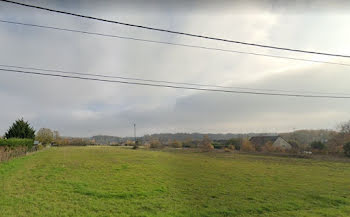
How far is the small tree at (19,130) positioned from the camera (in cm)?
3297

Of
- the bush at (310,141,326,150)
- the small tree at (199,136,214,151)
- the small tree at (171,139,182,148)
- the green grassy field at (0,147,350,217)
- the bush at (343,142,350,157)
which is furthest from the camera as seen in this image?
the small tree at (171,139,182,148)

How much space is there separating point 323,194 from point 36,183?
12.7m

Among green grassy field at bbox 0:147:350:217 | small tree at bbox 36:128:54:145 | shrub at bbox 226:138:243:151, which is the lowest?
shrub at bbox 226:138:243:151

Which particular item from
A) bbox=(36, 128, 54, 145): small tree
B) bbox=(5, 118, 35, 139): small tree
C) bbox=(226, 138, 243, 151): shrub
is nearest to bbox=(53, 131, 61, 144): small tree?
bbox=(36, 128, 54, 145): small tree

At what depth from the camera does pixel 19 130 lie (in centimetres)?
3344

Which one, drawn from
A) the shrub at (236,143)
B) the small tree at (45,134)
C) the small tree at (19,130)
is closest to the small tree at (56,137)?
the small tree at (45,134)

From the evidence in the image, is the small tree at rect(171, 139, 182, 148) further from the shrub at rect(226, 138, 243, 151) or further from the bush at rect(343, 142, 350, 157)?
the bush at rect(343, 142, 350, 157)

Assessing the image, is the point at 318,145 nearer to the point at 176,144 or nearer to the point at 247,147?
the point at 247,147

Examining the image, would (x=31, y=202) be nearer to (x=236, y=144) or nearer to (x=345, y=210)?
(x=345, y=210)

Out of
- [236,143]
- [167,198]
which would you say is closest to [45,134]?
[236,143]

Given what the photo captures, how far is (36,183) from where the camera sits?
8.72 metres

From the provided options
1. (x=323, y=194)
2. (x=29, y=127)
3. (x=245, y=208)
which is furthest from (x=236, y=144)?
(x=29, y=127)

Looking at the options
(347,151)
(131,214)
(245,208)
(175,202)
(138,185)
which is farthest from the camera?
(347,151)

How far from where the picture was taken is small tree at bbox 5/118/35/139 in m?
33.0
